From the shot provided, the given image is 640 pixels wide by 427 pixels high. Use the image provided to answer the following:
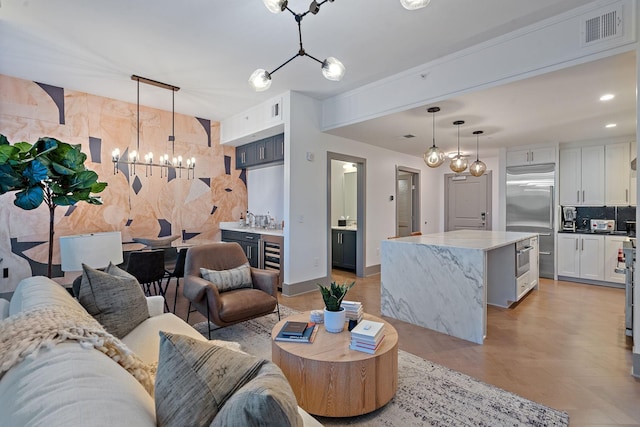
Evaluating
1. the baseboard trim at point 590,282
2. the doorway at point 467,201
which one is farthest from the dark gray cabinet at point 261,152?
the baseboard trim at point 590,282

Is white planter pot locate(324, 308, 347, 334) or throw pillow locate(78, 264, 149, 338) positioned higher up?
throw pillow locate(78, 264, 149, 338)

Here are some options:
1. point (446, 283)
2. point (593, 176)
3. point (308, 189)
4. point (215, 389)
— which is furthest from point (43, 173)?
point (593, 176)

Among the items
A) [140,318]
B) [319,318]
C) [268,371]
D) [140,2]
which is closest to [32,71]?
[140,2]

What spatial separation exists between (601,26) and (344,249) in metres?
4.76

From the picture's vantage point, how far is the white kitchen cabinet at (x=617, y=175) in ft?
16.2

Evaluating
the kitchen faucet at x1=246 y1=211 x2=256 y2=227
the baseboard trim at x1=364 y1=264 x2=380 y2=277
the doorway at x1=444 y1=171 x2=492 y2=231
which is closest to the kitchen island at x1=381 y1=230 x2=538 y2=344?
the baseboard trim at x1=364 y1=264 x2=380 y2=277

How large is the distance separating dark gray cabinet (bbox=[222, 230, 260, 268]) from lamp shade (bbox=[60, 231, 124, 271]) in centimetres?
278

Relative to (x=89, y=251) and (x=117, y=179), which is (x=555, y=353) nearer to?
(x=89, y=251)

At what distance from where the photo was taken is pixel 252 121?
5.16 m

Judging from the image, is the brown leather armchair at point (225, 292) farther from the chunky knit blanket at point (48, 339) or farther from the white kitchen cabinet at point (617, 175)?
the white kitchen cabinet at point (617, 175)

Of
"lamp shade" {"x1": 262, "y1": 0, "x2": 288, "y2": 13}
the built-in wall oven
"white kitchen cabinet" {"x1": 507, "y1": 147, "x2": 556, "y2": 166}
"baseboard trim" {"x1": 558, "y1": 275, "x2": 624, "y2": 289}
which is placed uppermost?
"lamp shade" {"x1": 262, "y1": 0, "x2": 288, "y2": 13}

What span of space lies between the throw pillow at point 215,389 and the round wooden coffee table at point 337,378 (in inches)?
39.4

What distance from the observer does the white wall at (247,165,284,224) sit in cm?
569

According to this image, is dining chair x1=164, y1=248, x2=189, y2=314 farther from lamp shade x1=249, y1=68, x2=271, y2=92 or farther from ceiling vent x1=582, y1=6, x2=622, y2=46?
ceiling vent x1=582, y1=6, x2=622, y2=46
